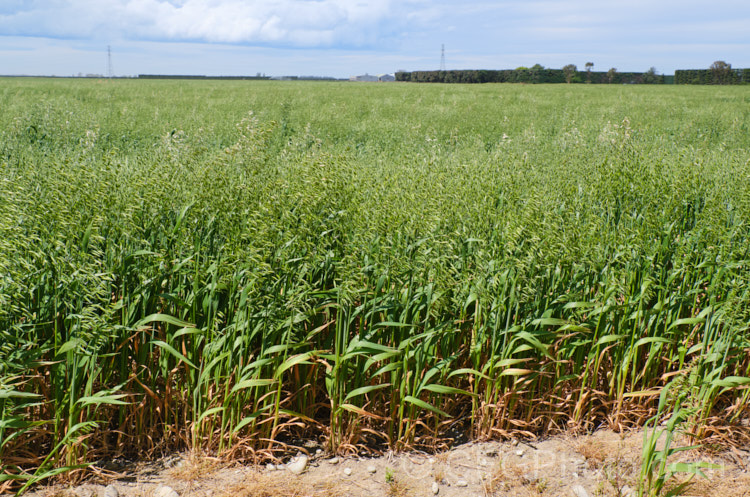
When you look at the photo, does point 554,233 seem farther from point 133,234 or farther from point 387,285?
point 133,234

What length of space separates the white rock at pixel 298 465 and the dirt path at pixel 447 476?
26 mm

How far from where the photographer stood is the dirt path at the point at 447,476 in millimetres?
2859

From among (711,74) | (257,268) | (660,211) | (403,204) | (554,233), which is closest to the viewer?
(257,268)

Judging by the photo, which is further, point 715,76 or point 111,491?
point 715,76

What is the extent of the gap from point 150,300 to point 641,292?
3.09m

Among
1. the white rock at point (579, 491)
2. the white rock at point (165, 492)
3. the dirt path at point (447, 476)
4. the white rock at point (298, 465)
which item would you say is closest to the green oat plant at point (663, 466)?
the dirt path at point (447, 476)

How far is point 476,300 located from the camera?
3389 mm

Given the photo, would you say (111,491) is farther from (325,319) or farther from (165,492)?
(325,319)

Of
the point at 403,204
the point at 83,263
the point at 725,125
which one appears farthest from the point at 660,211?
the point at 725,125

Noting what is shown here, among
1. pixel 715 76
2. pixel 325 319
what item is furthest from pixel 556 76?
pixel 325 319

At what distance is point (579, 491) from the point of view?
2914 mm

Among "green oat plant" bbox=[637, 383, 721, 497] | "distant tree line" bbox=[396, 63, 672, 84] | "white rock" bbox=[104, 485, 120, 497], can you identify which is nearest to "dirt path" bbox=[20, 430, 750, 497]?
"white rock" bbox=[104, 485, 120, 497]

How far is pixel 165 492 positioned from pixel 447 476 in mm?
1538

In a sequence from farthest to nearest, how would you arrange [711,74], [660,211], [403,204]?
[711,74]
[660,211]
[403,204]
